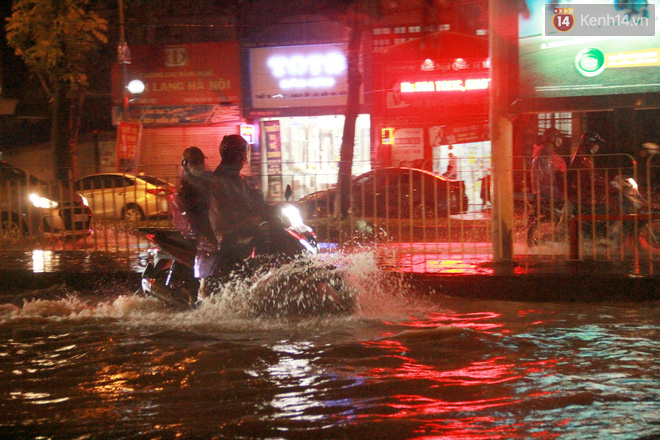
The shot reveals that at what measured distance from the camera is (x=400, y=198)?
9273 millimetres

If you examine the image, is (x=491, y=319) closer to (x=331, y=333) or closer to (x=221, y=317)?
(x=331, y=333)

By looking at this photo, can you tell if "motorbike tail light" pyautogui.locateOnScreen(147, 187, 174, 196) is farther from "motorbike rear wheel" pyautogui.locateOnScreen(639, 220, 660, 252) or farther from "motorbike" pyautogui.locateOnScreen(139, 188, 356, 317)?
"motorbike rear wheel" pyautogui.locateOnScreen(639, 220, 660, 252)

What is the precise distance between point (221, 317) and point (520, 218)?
505 centimetres

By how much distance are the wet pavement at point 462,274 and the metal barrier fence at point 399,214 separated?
9 centimetres

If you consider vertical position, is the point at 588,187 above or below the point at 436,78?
below

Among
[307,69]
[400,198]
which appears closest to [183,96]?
[307,69]

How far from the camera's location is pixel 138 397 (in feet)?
14.3

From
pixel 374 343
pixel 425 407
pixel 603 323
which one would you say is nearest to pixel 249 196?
pixel 374 343

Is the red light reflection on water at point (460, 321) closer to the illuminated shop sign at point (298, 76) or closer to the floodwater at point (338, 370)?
the floodwater at point (338, 370)

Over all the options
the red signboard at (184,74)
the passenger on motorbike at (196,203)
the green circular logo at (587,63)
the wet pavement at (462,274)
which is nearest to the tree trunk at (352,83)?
the green circular logo at (587,63)

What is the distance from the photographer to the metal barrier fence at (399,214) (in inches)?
357


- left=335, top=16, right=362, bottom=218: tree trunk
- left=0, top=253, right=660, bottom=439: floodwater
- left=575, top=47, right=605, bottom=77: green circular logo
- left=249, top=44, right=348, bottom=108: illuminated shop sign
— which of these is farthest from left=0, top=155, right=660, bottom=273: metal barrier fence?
left=249, top=44, right=348, bottom=108: illuminated shop sign

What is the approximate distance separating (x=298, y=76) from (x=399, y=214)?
12465mm

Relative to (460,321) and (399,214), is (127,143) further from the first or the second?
(460,321)
